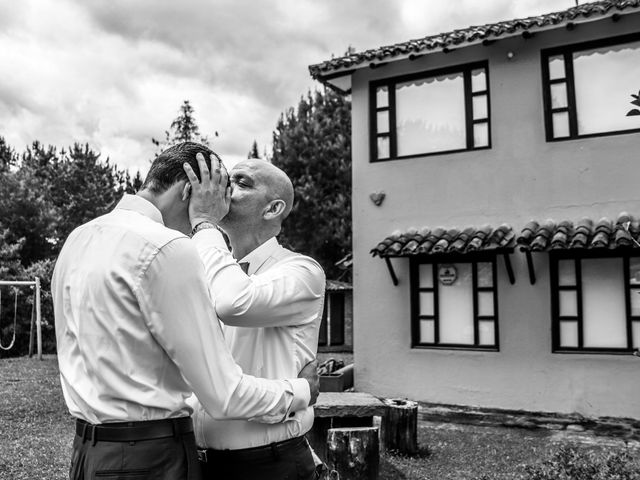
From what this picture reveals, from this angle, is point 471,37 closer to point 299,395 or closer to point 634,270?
point 634,270

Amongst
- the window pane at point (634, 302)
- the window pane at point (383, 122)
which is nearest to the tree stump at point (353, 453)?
the window pane at point (634, 302)

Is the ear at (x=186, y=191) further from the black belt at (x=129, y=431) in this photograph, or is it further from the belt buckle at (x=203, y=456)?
the belt buckle at (x=203, y=456)

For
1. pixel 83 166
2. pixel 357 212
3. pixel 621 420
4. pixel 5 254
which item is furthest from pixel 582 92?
pixel 83 166

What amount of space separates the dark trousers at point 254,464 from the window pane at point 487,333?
29.7 ft

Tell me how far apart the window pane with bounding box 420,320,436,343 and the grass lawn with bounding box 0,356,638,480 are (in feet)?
6.70

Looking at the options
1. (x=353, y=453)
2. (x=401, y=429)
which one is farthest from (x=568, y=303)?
(x=353, y=453)

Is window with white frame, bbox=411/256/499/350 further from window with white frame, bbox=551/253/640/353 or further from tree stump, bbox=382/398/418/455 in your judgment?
tree stump, bbox=382/398/418/455

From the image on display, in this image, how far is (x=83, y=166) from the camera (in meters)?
38.6

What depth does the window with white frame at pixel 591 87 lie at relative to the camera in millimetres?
10234

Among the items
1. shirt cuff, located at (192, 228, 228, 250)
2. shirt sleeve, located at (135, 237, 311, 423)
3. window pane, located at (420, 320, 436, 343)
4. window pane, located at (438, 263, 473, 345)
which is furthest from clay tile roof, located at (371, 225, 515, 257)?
shirt sleeve, located at (135, 237, 311, 423)

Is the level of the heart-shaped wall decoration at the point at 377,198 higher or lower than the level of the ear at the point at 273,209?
higher

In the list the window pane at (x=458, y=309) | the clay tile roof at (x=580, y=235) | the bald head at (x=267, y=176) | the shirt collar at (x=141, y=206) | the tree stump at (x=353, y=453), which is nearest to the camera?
the shirt collar at (x=141, y=206)

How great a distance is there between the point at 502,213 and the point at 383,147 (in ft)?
8.35

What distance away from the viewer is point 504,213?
10.8 m
